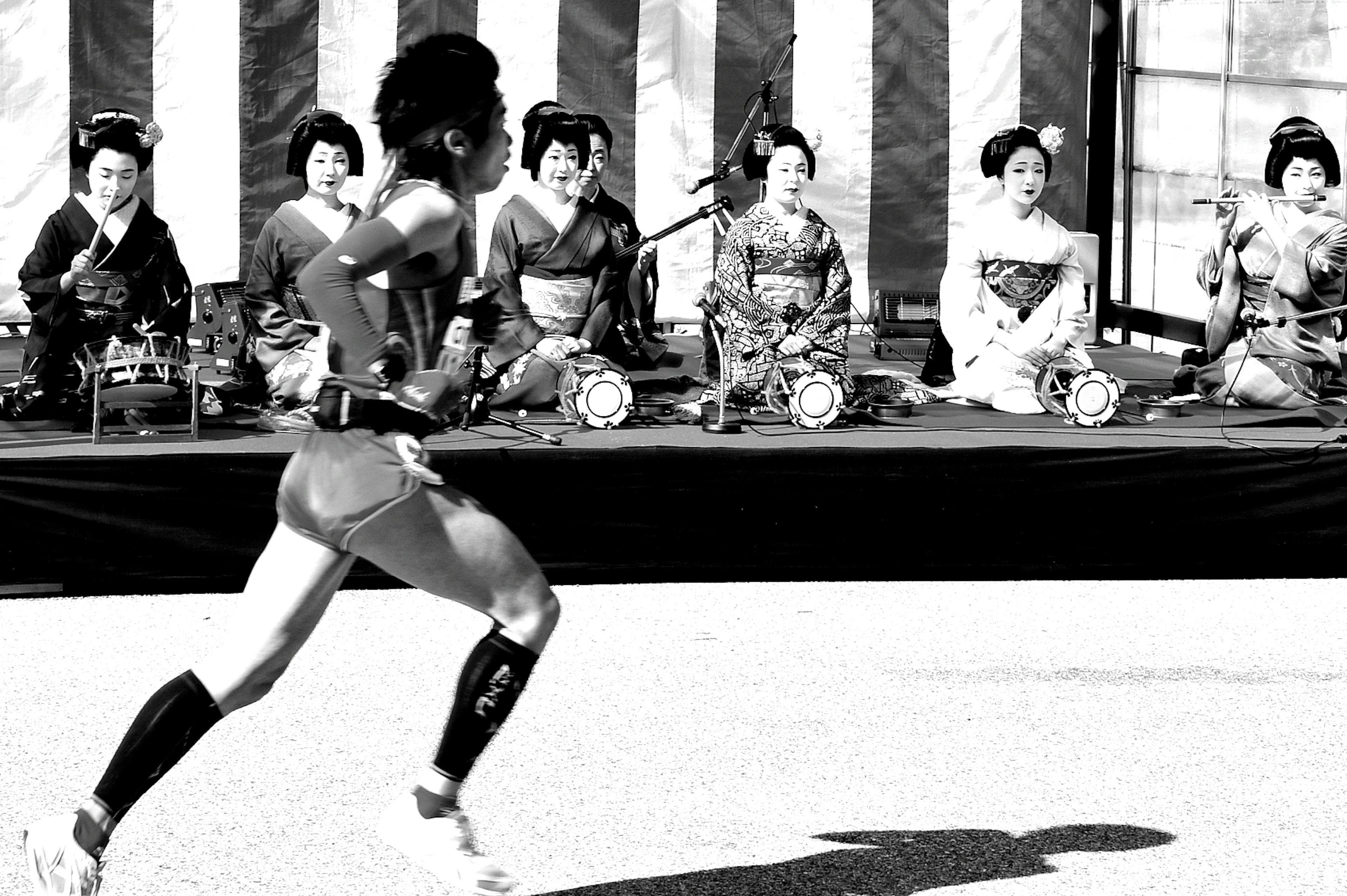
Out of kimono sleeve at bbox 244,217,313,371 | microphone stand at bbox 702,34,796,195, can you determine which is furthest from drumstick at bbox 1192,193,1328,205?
kimono sleeve at bbox 244,217,313,371

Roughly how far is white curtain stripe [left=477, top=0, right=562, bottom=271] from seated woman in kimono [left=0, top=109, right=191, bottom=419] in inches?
82.5

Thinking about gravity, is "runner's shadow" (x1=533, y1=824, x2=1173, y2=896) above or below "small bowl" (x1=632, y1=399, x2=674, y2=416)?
below

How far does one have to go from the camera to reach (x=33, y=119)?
6.96 meters

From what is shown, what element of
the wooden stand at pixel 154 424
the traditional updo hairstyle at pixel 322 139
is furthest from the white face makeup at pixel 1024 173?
the wooden stand at pixel 154 424

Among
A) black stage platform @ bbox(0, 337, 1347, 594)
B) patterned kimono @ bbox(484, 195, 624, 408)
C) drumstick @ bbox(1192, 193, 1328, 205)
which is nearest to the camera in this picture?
black stage platform @ bbox(0, 337, 1347, 594)

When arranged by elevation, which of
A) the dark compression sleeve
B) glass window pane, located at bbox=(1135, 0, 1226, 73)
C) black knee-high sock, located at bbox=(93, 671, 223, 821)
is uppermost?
glass window pane, located at bbox=(1135, 0, 1226, 73)

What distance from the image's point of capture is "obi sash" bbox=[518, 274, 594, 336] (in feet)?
19.3

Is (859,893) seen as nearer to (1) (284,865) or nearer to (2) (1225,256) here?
(1) (284,865)

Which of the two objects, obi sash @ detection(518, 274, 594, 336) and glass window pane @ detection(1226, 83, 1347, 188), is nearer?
obi sash @ detection(518, 274, 594, 336)

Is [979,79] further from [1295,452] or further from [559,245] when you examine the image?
[1295,452]

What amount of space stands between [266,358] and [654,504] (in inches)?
59.5

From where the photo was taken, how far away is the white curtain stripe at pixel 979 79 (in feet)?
24.7

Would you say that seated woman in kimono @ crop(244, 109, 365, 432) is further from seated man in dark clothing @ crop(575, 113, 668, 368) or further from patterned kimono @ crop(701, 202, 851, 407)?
patterned kimono @ crop(701, 202, 851, 407)

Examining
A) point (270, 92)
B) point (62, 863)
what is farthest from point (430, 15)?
point (62, 863)
